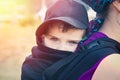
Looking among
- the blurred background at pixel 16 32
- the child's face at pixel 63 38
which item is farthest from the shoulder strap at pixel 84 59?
the blurred background at pixel 16 32

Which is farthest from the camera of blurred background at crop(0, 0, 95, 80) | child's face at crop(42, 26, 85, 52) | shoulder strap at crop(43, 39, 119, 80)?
blurred background at crop(0, 0, 95, 80)

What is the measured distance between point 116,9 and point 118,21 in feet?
0.14

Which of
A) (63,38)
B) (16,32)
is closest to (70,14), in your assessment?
(63,38)

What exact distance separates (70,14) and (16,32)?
28 cm

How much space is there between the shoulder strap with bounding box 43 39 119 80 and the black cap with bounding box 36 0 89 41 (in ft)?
0.58

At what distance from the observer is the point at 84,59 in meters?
0.90

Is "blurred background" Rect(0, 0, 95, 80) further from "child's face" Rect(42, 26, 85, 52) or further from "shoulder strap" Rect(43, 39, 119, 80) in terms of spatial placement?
"shoulder strap" Rect(43, 39, 119, 80)

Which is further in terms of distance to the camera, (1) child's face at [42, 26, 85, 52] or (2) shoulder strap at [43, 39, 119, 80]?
(1) child's face at [42, 26, 85, 52]

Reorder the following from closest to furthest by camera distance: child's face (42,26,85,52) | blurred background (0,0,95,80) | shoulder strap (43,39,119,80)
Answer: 1. shoulder strap (43,39,119,80)
2. child's face (42,26,85,52)
3. blurred background (0,0,95,80)

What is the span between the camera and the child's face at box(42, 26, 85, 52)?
113 centimetres

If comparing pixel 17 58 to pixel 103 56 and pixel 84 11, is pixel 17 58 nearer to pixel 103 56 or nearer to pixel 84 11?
pixel 84 11

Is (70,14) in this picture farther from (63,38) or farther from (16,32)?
(16,32)

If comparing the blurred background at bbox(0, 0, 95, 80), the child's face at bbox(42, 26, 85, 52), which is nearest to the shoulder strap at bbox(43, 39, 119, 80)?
the child's face at bbox(42, 26, 85, 52)

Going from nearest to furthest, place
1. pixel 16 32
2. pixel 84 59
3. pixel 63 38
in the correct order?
pixel 84 59
pixel 63 38
pixel 16 32
